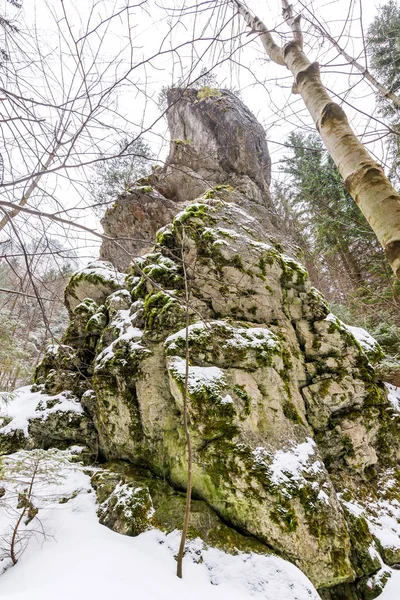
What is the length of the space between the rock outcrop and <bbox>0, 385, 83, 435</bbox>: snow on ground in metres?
0.25

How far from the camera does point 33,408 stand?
5.53 m

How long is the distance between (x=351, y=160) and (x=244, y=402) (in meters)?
3.33

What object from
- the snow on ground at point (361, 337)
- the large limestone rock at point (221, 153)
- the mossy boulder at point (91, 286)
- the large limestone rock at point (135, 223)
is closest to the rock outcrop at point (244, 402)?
the snow on ground at point (361, 337)

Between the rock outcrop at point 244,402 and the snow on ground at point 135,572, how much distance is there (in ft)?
0.74

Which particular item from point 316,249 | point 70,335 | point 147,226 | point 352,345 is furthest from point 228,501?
point 316,249

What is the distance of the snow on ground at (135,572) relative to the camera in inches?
A: 98.7

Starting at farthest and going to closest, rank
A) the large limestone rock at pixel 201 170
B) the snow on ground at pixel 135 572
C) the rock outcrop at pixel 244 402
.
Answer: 1. the large limestone rock at pixel 201 170
2. the rock outcrop at pixel 244 402
3. the snow on ground at pixel 135 572

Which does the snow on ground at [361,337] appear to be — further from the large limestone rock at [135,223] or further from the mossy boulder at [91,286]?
the large limestone rock at [135,223]

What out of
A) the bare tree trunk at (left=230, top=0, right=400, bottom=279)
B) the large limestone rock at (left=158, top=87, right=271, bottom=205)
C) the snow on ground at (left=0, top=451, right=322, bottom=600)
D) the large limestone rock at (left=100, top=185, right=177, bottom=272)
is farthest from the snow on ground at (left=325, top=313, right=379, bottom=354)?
the large limestone rock at (left=100, top=185, right=177, bottom=272)

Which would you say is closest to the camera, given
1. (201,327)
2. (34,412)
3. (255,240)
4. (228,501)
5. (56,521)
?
(228,501)

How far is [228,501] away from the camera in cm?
341

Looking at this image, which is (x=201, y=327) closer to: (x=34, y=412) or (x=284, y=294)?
(x=284, y=294)

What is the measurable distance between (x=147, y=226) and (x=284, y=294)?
612 centimetres

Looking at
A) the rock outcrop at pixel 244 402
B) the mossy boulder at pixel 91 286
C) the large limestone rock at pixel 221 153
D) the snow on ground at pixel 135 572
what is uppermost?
the large limestone rock at pixel 221 153
